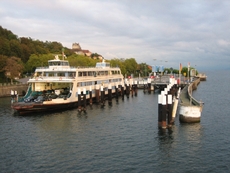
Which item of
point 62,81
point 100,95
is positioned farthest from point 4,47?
point 62,81

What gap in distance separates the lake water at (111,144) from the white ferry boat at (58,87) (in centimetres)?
306

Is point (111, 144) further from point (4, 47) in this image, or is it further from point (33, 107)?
point (4, 47)

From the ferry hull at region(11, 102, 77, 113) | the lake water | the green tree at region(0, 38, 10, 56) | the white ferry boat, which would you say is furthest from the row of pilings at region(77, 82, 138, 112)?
the green tree at region(0, 38, 10, 56)

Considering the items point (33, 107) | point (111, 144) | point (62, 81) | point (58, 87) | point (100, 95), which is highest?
point (62, 81)

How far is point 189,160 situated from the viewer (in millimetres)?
23031

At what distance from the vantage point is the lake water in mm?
22172

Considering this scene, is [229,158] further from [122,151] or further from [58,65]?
[58,65]

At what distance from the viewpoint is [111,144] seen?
90.5ft

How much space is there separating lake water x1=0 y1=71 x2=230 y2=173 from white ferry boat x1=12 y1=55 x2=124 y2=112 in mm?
3065

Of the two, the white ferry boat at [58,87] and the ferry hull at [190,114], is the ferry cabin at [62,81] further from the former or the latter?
the ferry hull at [190,114]

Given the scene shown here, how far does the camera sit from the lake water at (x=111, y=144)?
22.2 meters

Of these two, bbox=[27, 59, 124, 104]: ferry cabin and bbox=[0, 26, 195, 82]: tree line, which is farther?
bbox=[0, 26, 195, 82]: tree line

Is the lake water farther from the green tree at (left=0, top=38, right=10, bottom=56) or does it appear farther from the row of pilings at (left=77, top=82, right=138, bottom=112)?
the green tree at (left=0, top=38, right=10, bottom=56)

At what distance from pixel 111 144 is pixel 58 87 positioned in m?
33.9
